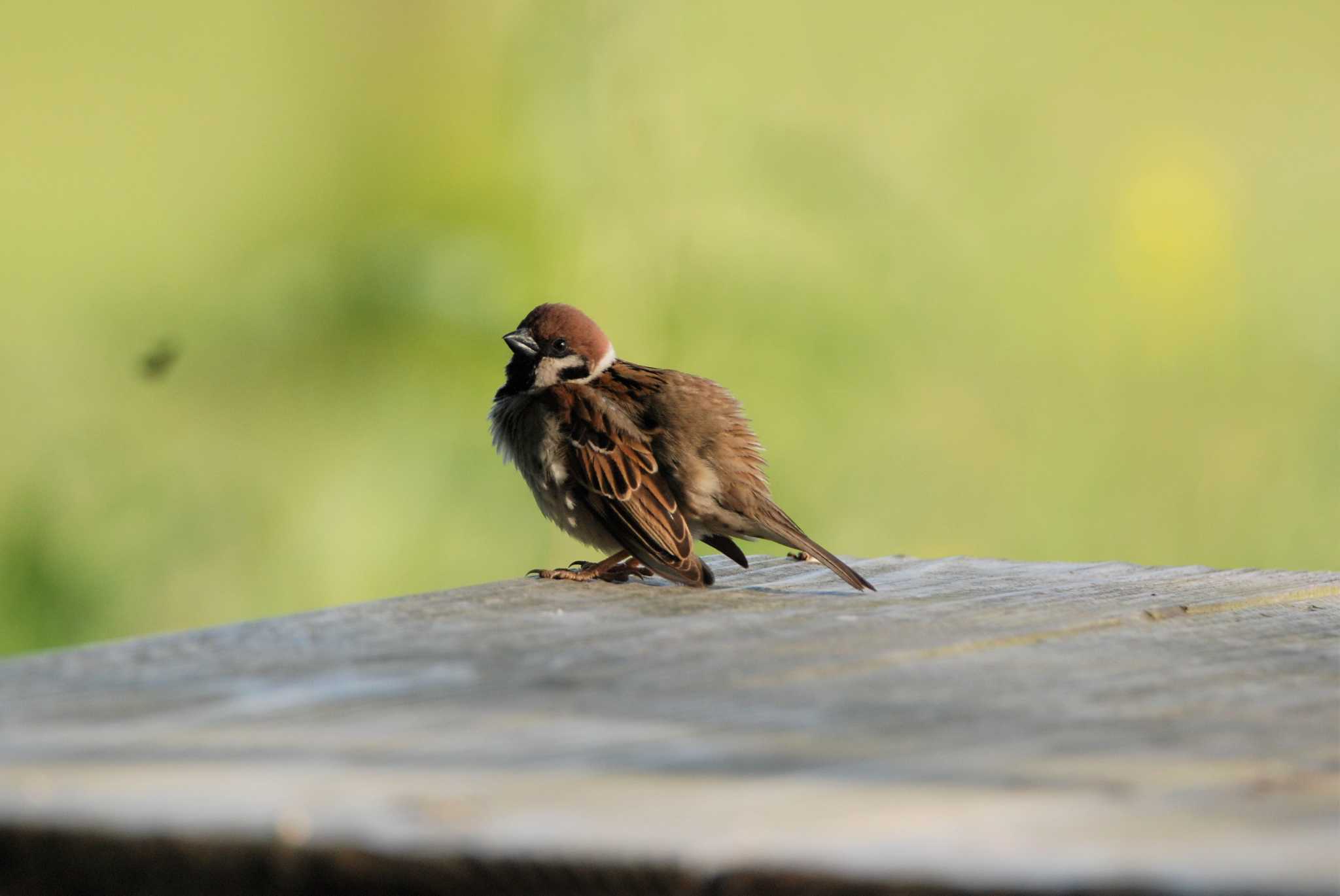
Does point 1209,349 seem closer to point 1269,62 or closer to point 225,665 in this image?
point 1269,62

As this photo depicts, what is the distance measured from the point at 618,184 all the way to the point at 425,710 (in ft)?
7.65

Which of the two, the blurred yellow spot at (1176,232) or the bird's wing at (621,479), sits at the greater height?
the blurred yellow spot at (1176,232)

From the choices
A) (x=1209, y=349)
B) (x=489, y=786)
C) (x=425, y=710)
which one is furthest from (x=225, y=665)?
(x=1209, y=349)

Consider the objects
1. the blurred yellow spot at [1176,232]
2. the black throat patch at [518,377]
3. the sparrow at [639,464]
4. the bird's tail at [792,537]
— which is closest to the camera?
the bird's tail at [792,537]

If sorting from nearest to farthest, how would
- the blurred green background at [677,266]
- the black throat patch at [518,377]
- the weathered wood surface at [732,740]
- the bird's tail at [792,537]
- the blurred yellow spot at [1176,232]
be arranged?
the weathered wood surface at [732,740], the bird's tail at [792,537], the black throat patch at [518,377], the blurred green background at [677,266], the blurred yellow spot at [1176,232]

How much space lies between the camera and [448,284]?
3.61 metres

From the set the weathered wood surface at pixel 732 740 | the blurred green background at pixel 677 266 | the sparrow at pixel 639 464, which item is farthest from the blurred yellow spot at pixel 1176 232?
the weathered wood surface at pixel 732 740

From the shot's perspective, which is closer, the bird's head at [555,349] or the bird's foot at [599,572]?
the bird's foot at [599,572]

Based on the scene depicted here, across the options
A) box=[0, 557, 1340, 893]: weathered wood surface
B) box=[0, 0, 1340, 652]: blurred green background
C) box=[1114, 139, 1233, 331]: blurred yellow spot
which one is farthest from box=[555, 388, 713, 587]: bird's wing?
box=[1114, 139, 1233, 331]: blurred yellow spot

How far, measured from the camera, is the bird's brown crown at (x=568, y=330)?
3279 mm

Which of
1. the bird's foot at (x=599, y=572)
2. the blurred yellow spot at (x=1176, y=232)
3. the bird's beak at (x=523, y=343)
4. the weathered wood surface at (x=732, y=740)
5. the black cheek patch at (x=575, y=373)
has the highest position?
the blurred yellow spot at (x=1176, y=232)

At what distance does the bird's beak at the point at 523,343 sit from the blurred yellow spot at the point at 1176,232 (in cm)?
125

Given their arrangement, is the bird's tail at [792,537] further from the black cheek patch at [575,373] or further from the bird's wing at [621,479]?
the black cheek patch at [575,373]

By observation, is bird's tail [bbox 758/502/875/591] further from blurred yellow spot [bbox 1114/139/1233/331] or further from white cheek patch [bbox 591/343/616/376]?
blurred yellow spot [bbox 1114/139/1233/331]
